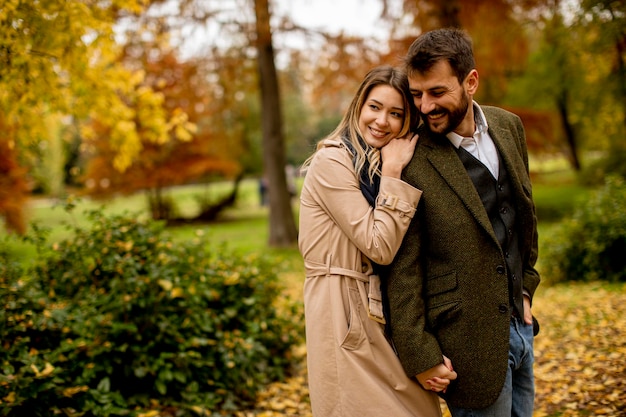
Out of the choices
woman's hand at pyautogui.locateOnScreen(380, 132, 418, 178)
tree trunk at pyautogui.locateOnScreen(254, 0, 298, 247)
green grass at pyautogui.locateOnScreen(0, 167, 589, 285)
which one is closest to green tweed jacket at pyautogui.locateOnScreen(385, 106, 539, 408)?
woman's hand at pyautogui.locateOnScreen(380, 132, 418, 178)

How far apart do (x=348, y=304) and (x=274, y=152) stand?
33.7 feet

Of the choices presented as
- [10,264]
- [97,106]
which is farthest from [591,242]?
[10,264]

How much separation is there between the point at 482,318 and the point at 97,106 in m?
4.23

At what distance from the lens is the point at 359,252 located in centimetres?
221

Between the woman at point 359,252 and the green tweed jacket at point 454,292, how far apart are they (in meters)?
0.08

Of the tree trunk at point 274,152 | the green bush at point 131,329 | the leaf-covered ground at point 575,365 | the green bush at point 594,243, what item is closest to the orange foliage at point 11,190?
the tree trunk at point 274,152

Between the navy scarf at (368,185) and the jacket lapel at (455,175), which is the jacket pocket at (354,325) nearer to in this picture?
the navy scarf at (368,185)

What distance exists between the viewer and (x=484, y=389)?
2.07 m

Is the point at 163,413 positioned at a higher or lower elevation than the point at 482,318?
lower

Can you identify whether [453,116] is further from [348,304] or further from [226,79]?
[226,79]

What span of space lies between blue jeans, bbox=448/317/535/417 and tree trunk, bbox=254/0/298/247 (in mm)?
10113

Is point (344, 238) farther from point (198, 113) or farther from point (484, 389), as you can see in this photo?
point (198, 113)

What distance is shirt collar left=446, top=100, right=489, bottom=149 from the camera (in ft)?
7.26

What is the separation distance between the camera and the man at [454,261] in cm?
206
